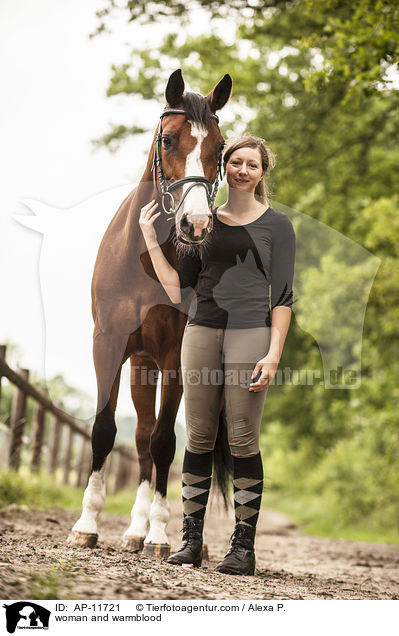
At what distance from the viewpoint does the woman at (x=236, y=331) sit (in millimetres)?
3121

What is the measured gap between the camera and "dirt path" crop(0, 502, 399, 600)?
2488mm

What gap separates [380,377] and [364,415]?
1.12m

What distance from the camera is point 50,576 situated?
8.50ft

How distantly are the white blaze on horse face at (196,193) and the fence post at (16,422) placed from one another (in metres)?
4.08

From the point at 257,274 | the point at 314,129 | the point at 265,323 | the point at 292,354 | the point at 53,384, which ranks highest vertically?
the point at 314,129

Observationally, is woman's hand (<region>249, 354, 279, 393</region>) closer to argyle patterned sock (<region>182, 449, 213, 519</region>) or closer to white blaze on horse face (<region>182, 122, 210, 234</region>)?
argyle patterned sock (<region>182, 449, 213, 519</region>)

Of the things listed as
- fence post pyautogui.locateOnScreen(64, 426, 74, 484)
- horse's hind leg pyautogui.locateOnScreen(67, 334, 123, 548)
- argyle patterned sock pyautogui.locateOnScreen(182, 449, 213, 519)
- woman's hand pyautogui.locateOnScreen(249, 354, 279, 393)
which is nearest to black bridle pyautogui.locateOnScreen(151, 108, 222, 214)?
woman's hand pyautogui.locateOnScreen(249, 354, 279, 393)

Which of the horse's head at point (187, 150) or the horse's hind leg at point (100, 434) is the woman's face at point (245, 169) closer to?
the horse's head at point (187, 150)

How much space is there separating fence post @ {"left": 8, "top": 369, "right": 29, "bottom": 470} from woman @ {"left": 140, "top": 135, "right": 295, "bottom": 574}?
3729mm

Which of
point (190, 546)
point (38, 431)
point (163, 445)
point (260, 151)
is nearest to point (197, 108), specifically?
point (260, 151)

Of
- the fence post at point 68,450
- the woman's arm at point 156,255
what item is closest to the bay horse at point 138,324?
the woman's arm at point 156,255

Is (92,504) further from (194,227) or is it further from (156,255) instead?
(194,227)
